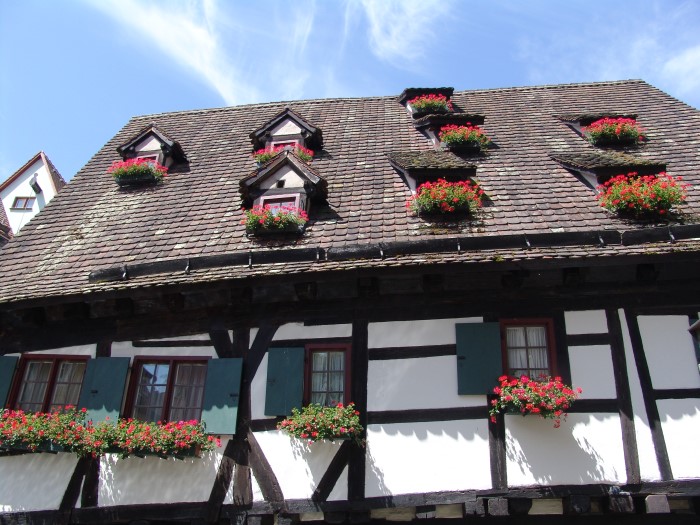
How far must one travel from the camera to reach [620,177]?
9219 mm

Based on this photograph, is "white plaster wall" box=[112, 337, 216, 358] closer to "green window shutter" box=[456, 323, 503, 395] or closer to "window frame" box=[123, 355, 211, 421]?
"window frame" box=[123, 355, 211, 421]

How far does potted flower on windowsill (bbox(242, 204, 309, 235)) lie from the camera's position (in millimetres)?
9328

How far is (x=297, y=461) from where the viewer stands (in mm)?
7605

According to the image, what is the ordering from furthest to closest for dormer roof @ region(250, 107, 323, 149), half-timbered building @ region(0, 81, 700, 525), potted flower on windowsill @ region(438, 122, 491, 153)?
1. dormer roof @ region(250, 107, 323, 149)
2. potted flower on windowsill @ region(438, 122, 491, 153)
3. half-timbered building @ region(0, 81, 700, 525)

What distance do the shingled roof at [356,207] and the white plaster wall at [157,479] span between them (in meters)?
2.26

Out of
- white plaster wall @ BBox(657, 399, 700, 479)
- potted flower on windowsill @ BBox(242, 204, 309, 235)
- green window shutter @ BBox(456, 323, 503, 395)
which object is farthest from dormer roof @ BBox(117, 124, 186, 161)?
white plaster wall @ BBox(657, 399, 700, 479)

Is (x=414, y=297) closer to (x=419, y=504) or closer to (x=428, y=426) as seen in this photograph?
(x=428, y=426)

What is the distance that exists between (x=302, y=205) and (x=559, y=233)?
384cm

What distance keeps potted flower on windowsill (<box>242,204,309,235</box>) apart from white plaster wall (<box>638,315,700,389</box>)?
4.82 metres

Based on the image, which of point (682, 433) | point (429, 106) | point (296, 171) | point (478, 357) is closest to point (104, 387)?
point (296, 171)

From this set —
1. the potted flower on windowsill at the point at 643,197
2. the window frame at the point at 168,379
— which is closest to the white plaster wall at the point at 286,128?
the window frame at the point at 168,379

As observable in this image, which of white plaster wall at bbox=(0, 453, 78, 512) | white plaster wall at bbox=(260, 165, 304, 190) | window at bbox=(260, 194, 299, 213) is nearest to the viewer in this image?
white plaster wall at bbox=(0, 453, 78, 512)

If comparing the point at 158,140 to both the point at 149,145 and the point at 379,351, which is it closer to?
the point at 149,145

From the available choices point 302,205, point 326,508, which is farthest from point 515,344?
point 302,205
